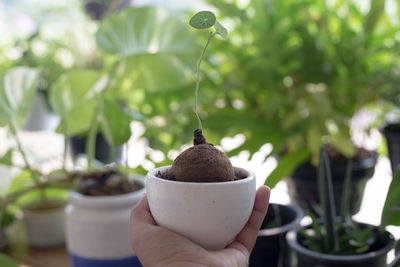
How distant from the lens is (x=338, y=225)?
0.56m

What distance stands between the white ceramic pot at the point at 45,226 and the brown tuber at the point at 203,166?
54cm

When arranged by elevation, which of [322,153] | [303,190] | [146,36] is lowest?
[303,190]

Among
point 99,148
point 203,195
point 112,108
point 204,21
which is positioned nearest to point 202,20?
point 204,21

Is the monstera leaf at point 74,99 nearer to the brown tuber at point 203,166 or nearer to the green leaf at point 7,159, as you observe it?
the green leaf at point 7,159

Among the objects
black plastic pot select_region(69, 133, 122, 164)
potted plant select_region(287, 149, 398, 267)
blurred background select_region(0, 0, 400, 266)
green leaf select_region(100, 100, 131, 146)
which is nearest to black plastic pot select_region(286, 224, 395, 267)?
potted plant select_region(287, 149, 398, 267)

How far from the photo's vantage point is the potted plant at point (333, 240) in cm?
46

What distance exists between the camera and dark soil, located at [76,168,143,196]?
2.01ft

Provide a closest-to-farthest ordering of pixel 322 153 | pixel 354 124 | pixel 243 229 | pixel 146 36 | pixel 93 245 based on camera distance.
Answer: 1. pixel 243 229
2. pixel 322 153
3. pixel 93 245
4. pixel 146 36
5. pixel 354 124

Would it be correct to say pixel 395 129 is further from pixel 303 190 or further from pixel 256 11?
pixel 256 11

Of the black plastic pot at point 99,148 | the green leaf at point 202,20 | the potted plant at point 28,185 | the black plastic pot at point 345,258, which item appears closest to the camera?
the green leaf at point 202,20

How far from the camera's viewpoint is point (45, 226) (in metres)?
0.75

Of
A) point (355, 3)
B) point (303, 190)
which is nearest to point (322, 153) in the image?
point (303, 190)

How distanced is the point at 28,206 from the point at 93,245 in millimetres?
295

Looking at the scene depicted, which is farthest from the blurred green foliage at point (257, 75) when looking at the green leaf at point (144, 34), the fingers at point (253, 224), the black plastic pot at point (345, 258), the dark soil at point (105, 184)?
the fingers at point (253, 224)
